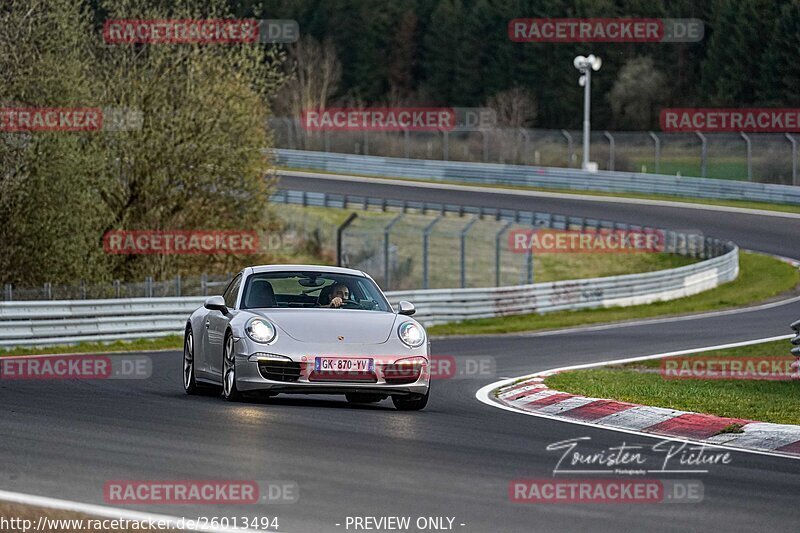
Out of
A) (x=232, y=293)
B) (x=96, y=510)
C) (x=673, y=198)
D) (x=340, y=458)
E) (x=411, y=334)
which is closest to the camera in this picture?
(x=96, y=510)

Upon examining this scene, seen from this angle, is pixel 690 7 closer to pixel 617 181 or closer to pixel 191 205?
pixel 617 181

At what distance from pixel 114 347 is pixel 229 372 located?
11427 millimetres

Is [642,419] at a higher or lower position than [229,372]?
lower

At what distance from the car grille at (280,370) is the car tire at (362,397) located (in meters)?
0.58

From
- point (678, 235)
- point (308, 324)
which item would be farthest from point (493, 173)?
point (308, 324)

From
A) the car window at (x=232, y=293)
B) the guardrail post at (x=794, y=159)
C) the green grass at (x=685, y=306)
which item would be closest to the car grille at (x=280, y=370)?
the car window at (x=232, y=293)

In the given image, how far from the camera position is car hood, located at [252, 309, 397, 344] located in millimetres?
12461

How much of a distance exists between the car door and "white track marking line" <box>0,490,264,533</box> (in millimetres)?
5797

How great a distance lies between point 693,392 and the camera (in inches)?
594

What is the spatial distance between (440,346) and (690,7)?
78.5m

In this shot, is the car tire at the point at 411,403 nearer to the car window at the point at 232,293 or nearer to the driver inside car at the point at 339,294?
the driver inside car at the point at 339,294

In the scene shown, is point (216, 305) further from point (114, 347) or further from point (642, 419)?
point (114, 347)

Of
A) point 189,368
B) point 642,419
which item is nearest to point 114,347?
point 189,368

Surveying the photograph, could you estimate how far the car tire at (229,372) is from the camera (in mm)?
12781
